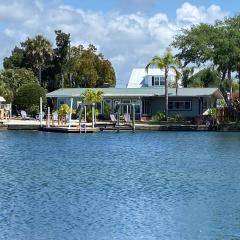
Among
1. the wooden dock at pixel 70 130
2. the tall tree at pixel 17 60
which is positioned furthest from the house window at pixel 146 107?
the tall tree at pixel 17 60

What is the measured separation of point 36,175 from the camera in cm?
3531

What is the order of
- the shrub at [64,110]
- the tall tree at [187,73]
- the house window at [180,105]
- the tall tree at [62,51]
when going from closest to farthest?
1. the shrub at [64,110]
2. the tall tree at [187,73]
3. the house window at [180,105]
4. the tall tree at [62,51]

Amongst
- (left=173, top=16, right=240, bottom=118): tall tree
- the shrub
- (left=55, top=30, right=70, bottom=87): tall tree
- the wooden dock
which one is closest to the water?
the wooden dock

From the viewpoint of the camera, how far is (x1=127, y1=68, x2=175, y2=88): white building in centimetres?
10564

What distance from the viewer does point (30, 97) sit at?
88.5 metres

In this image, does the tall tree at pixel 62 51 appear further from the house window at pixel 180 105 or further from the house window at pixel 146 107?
the house window at pixel 180 105

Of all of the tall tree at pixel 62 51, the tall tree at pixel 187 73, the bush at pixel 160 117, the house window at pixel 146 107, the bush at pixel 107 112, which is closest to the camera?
the tall tree at pixel 187 73

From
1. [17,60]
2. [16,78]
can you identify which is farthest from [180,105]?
[17,60]

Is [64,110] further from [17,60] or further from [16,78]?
[17,60]

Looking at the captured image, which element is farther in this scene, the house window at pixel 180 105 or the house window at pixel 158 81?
the house window at pixel 158 81

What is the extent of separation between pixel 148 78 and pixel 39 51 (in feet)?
56.2

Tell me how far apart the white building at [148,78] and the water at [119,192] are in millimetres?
50553

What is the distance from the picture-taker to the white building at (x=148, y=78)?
106 meters

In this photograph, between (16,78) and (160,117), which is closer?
(160,117)
